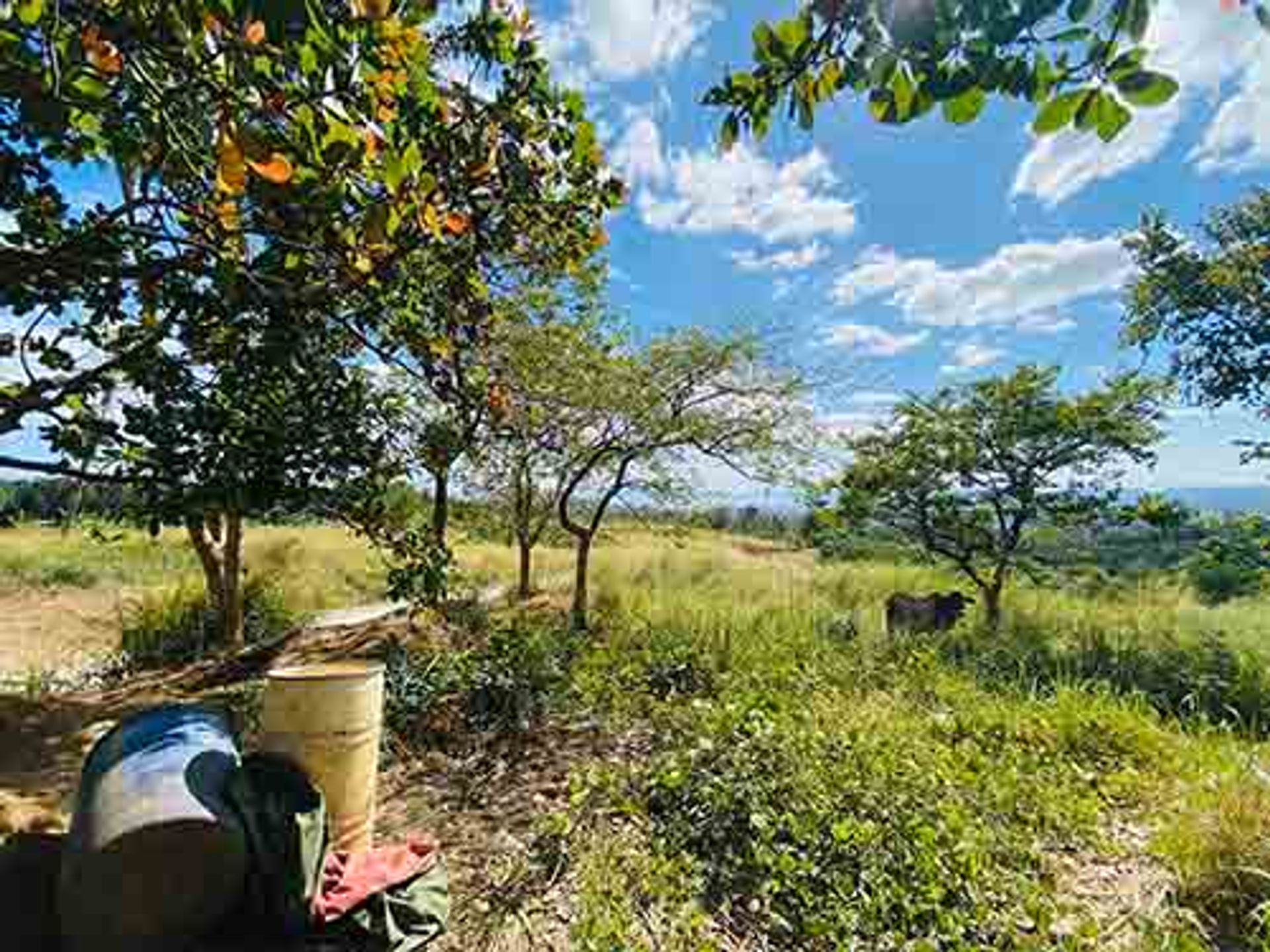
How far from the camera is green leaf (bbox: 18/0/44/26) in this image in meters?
0.94

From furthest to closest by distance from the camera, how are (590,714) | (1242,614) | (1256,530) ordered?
(1242,614) → (1256,530) → (590,714)

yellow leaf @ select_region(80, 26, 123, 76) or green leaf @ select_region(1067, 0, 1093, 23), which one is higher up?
yellow leaf @ select_region(80, 26, 123, 76)

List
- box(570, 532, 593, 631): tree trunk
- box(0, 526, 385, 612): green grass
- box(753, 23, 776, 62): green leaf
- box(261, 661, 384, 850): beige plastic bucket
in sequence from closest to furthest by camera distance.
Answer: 1. box(753, 23, 776, 62): green leaf
2. box(261, 661, 384, 850): beige plastic bucket
3. box(570, 532, 593, 631): tree trunk
4. box(0, 526, 385, 612): green grass

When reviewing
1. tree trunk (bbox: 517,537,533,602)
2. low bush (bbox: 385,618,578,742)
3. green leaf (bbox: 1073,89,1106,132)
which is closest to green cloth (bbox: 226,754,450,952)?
low bush (bbox: 385,618,578,742)

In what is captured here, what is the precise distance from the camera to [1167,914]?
206 cm

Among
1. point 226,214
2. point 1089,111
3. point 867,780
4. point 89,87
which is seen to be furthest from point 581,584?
point 1089,111

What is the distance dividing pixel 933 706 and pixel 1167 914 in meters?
1.94

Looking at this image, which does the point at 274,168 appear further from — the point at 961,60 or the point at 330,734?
the point at 330,734

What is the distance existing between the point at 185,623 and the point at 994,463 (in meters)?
9.03

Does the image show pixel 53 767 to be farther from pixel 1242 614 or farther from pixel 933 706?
pixel 1242 614

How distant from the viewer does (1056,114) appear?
799 mm

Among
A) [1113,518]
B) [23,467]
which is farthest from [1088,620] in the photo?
[23,467]

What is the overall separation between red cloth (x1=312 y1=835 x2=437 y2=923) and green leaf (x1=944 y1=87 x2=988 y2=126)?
260cm

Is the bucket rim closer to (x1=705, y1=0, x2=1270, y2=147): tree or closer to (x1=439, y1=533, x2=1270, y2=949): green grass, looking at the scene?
(x1=439, y1=533, x2=1270, y2=949): green grass
